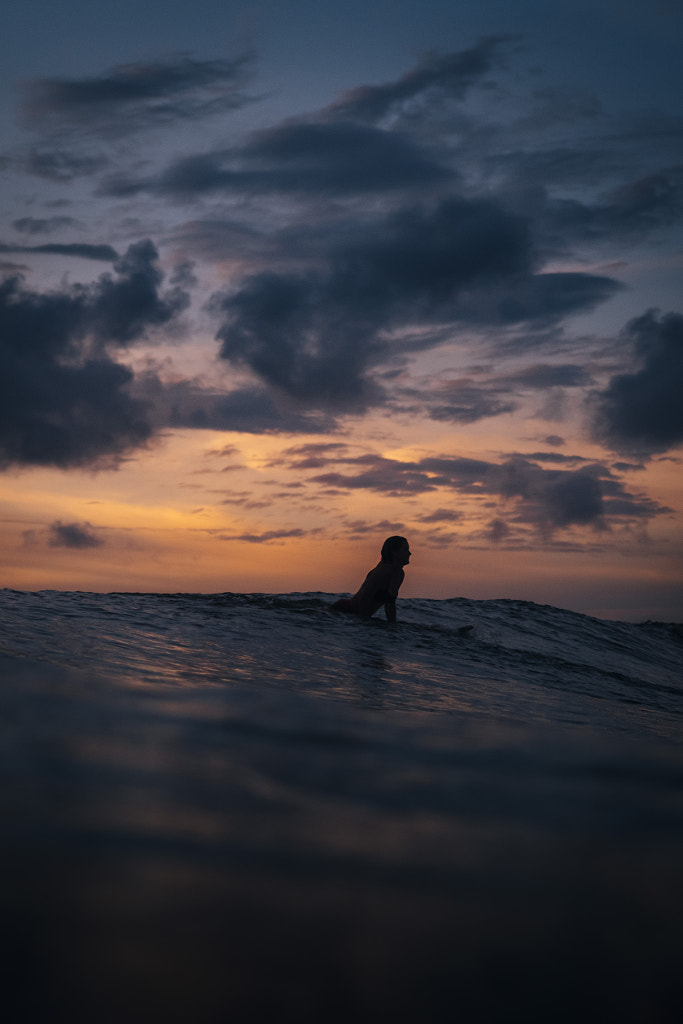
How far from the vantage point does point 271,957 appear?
1404 millimetres

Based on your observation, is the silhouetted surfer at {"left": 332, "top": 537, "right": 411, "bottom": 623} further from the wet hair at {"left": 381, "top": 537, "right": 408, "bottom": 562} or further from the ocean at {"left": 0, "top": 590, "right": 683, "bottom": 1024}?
the ocean at {"left": 0, "top": 590, "right": 683, "bottom": 1024}

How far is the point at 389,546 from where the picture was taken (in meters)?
11.3

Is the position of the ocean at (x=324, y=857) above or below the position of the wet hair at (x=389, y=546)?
below

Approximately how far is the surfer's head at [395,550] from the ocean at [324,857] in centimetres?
656

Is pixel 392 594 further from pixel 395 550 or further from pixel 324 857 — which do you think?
pixel 324 857

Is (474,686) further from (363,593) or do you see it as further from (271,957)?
(363,593)

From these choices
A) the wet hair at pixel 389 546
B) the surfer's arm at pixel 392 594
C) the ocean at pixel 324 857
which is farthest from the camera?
the wet hair at pixel 389 546

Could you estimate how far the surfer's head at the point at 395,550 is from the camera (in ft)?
37.1

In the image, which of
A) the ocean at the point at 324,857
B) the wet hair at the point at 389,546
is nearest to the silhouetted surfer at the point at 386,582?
the wet hair at the point at 389,546

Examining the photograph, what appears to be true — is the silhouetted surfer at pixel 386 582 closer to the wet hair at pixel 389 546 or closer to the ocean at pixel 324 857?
Answer: the wet hair at pixel 389 546

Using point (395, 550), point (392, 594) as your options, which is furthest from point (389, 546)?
point (392, 594)

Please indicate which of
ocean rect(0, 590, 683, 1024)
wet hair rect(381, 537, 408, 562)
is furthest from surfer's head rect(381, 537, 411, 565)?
ocean rect(0, 590, 683, 1024)

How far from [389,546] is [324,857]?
31.1ft

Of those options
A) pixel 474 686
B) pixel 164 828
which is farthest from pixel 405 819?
pixel 474 686
